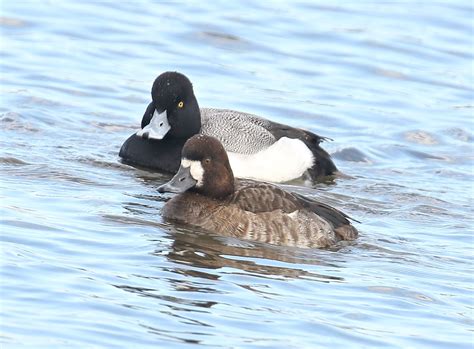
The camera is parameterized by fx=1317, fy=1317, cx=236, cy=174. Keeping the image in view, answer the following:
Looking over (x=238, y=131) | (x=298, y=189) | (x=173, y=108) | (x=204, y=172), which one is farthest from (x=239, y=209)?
(x=173, y=108)

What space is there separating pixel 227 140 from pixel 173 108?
2.17 ft

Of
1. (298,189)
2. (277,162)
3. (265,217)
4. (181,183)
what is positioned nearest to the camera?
A: (265,217)

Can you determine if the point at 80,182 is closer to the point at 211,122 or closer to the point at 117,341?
the point at 211,122

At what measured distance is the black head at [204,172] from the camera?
10047mm

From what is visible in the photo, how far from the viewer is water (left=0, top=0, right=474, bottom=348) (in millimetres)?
7750

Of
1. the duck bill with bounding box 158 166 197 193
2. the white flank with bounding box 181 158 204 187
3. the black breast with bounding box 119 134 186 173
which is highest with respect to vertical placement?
the white flank with bounding box 181 158 204 187

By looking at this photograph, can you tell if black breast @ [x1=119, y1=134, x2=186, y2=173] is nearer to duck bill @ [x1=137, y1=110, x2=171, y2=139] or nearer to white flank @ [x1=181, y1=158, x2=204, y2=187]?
duck bill @ [x1=137, y1=110, x2=171, y2=139]

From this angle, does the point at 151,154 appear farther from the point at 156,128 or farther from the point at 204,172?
the point at 204,172

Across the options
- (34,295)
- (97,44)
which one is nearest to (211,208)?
(34,295)

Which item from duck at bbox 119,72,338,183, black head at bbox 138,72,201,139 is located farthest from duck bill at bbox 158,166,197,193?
black head at bbox 138,72,201,139

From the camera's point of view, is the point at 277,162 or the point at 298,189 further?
the point at 277,162

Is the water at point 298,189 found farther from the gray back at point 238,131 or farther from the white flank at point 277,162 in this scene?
the gray back at point 238,131

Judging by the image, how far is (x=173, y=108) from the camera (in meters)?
13.0

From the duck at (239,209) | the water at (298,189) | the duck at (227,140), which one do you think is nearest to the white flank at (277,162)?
the duck at (227,140)
